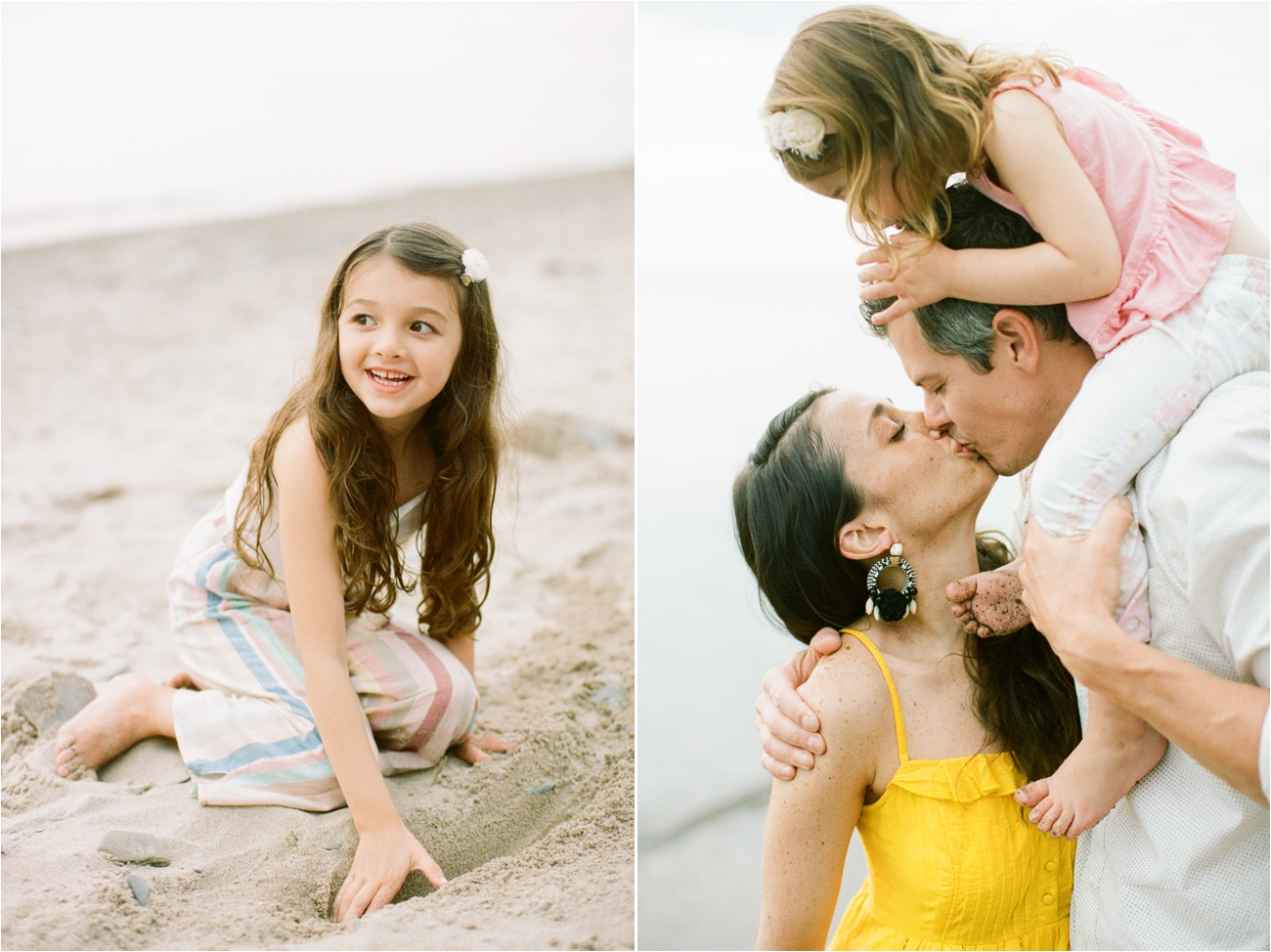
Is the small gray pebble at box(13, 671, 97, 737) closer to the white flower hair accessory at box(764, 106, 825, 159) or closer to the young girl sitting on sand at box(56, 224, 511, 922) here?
the young girl sitting on sand at box(56, 224, 511, 922)

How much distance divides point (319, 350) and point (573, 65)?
4.61ft

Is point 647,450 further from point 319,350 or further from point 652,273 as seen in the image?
point 319,350

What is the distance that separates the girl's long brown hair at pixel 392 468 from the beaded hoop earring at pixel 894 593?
821 millimetres


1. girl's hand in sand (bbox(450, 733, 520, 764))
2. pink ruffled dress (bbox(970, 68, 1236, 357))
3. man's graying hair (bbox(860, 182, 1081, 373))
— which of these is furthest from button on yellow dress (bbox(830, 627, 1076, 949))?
girl's hand in sand (bbox(450, 733, 520, 764))

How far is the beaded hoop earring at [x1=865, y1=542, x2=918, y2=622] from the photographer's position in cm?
155

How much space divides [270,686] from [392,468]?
49 centimetres

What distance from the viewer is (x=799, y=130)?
143cm

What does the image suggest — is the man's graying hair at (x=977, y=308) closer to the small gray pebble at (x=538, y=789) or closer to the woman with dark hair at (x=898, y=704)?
the woman with dark hair at (x=898, y=704)

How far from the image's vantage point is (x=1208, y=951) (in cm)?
136

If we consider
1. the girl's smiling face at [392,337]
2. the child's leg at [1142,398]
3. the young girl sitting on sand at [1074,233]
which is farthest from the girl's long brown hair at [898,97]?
the girl's smiling face at [392,337]

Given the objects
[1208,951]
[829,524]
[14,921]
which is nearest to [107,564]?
[14,921]

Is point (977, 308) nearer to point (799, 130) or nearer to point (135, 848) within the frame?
point (799, 130)

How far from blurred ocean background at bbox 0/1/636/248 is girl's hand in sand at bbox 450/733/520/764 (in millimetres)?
1736

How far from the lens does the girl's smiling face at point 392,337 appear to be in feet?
5.89
